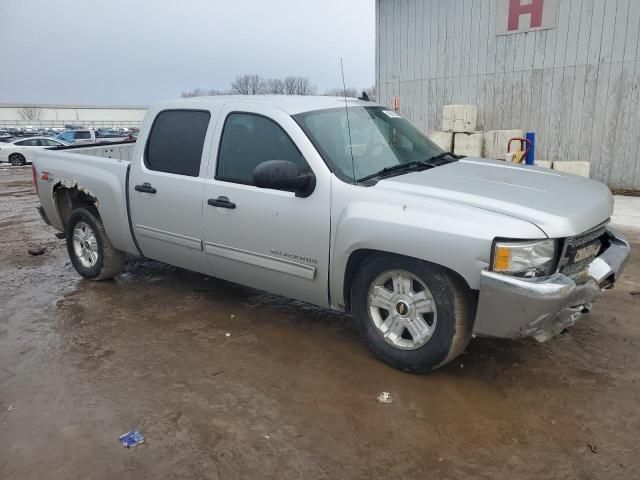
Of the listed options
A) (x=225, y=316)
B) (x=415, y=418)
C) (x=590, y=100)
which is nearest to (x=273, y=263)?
(x=225, y=316)

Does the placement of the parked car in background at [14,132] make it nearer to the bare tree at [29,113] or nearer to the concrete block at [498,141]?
the bare tree at [29,113]

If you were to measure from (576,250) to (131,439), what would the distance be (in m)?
2.83

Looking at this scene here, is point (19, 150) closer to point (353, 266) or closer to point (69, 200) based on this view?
point (69, 200)

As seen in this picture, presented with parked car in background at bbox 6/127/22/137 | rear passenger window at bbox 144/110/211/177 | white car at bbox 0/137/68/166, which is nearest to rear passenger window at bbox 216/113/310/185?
rear passenger window at bbox 144/110/211/177

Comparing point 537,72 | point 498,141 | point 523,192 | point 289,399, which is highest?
point 537,72

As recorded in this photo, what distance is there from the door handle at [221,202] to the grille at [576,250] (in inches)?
94.1

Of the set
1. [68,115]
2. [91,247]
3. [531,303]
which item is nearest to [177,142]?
[91,247]

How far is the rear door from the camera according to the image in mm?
4434

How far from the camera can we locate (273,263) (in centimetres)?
398

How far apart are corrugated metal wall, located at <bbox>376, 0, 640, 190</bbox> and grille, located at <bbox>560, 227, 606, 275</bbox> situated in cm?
807

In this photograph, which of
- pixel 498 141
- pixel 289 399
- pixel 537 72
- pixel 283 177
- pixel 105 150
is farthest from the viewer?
pixel 498 141

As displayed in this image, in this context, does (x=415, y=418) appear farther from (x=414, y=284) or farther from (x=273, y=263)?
(x=273, y=263)

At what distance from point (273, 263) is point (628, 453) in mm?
2517

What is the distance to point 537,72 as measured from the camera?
35.6 ft
